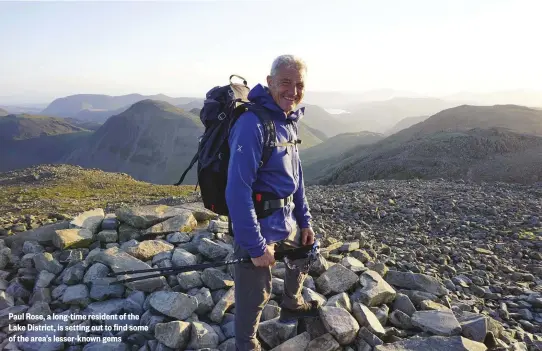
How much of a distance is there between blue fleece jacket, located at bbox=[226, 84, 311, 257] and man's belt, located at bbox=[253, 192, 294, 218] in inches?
2.4

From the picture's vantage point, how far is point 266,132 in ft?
13.0

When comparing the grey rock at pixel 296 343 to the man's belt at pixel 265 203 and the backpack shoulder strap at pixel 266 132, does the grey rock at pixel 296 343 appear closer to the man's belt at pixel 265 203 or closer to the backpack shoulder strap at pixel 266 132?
the man's belt at pixel 265 203

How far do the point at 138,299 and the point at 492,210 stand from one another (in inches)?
571

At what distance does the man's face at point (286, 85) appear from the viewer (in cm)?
408

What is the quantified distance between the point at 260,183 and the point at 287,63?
1444 mm

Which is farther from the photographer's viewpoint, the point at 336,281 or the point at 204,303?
the point at 336,281

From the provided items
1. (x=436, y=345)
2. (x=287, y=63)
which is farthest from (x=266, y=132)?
(x=436, y=345)

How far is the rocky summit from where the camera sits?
550cm

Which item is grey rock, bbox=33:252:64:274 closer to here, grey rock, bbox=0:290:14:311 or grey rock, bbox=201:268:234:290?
grey rock, bbox=0:290:14:311

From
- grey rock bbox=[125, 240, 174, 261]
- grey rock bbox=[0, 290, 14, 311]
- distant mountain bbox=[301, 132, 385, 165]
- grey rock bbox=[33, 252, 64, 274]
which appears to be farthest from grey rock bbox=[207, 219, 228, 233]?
distant mountain bbox=[301, 132, 385, 165]

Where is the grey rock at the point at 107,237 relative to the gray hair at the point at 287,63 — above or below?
below

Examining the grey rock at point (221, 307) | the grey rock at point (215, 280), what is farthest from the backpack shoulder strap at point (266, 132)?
the grey rock at point (215, 280)

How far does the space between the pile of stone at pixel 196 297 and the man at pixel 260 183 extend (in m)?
1.39

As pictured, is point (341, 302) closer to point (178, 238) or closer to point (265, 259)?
point (265, 259)
